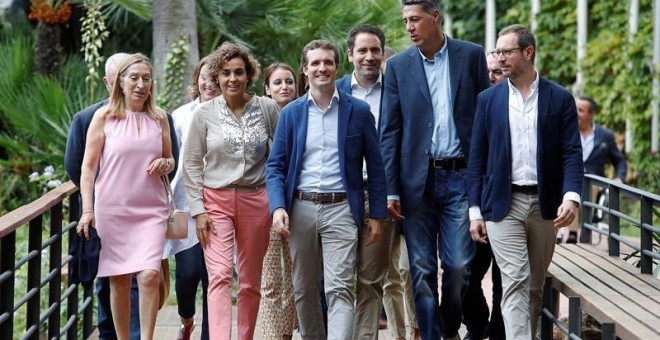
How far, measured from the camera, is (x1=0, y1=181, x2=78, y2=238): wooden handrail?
6577 millimetres

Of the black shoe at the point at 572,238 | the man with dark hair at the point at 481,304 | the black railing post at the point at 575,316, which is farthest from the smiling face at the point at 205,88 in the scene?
the black shoe at the point at 572,238

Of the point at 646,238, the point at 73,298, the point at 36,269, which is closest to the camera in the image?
the point at 36,269

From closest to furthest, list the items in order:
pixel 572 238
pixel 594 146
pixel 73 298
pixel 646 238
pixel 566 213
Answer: pixel 566 213, pixel 646 238, pixel 73 298, pixel 594 146, pixel 572 238

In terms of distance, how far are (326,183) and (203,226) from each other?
78cm

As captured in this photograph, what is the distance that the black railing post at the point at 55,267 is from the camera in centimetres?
821

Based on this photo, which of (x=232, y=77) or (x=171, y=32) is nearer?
(x=232, y=77)

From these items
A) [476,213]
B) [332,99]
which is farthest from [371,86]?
[476,213]

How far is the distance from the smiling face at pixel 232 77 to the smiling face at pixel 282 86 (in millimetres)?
870

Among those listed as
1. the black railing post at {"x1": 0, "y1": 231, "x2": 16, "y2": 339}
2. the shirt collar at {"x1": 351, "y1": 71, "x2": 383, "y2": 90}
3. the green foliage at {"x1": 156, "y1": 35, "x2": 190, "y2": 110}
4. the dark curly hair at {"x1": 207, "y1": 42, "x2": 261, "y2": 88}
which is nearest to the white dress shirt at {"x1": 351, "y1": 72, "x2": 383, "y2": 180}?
the shirt collar at {"x1": 351, "y1": 71, "x2": 383, "y2": 90}

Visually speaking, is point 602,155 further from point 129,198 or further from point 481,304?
point 129,198

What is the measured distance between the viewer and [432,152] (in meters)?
7.70

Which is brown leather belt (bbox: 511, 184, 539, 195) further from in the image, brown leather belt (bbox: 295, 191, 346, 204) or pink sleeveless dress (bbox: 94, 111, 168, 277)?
pink sleeveless dress (bbox: 94, 111, 168, 277)

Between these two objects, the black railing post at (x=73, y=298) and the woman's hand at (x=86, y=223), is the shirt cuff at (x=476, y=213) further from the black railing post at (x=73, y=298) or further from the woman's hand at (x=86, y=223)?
the black railing post at (x=73, y=298)

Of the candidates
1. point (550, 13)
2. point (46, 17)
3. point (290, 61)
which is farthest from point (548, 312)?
point (550, 13)
